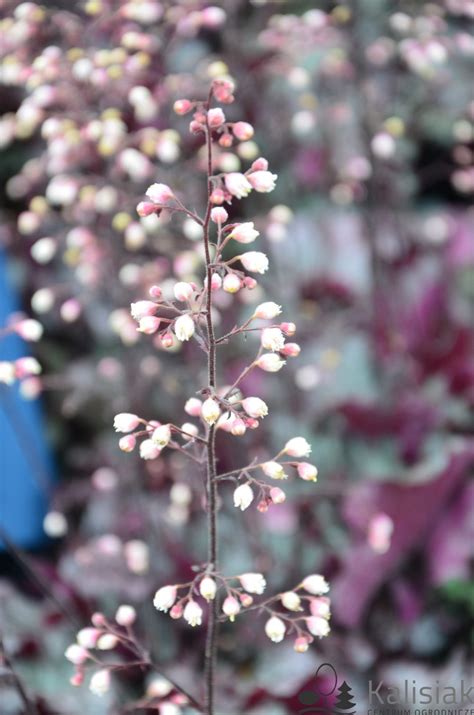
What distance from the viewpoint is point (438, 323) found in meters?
1.49

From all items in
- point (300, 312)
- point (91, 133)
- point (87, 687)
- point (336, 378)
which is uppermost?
point (91, 133)

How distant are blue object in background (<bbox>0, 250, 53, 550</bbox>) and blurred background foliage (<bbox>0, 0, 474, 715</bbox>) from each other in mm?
23

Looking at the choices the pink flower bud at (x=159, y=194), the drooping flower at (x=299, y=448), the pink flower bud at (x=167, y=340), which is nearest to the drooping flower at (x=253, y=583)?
the drooping flower at (x=299, y=448)

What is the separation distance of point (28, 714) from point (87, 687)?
0.24 meters

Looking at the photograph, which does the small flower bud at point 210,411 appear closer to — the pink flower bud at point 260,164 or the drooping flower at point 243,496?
the drooping flower at point 243,496

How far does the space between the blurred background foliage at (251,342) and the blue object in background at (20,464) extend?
0.08 feet

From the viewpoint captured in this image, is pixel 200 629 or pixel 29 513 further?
pixel 29 513

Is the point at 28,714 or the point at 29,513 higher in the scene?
the point at 28,714

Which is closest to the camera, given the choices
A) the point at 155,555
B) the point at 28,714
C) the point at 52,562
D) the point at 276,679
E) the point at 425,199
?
the point at 28,714

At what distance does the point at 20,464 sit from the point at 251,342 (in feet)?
1.56

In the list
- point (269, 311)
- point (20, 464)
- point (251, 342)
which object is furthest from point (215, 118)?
point (20, 464)

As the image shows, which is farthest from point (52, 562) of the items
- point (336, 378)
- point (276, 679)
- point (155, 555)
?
point (336, 378)

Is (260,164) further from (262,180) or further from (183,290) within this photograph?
(183,290)

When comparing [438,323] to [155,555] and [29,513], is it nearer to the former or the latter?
[155,555]
